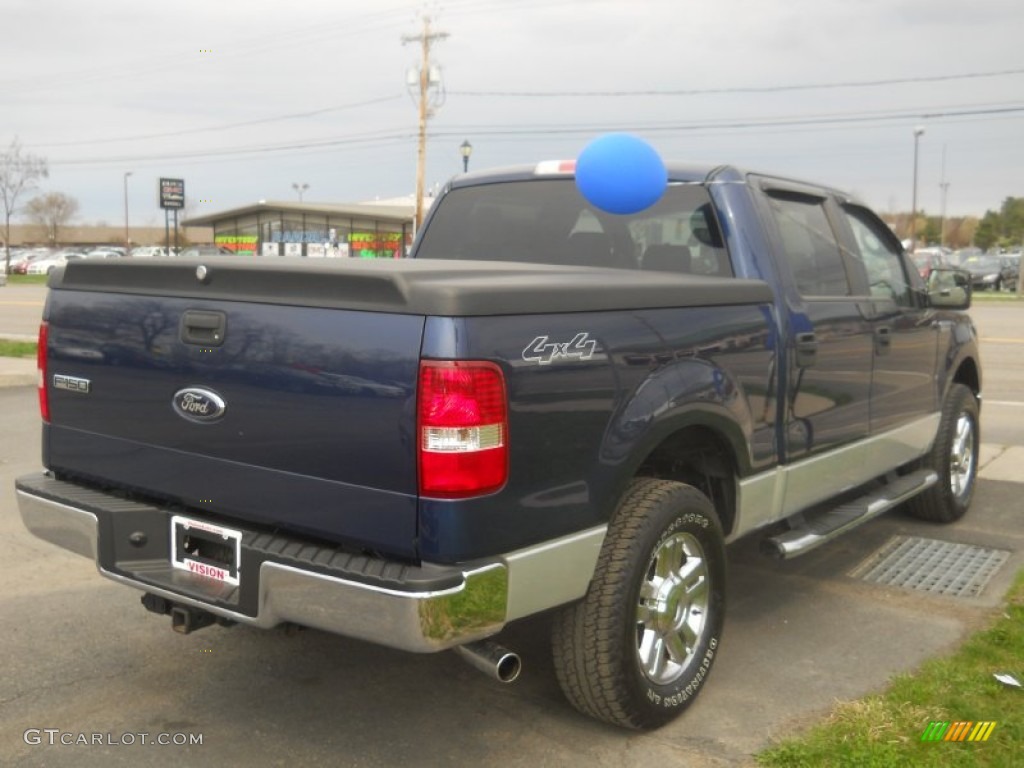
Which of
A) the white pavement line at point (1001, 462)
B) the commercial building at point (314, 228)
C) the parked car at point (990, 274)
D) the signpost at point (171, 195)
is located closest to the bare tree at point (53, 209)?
the commercial building at point (314, 228)

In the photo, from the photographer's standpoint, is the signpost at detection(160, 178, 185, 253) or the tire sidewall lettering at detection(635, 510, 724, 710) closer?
the tire sidewall lettering at detection(635, 510, 724, 710)

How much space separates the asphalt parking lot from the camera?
3.41 m

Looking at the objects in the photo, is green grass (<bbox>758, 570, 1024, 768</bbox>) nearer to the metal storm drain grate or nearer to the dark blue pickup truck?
the dark blue pickup truck

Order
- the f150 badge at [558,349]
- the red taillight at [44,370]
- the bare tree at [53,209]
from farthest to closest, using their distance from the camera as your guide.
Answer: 1. the bare tree at [53,209]
2. the red taillight at [44,370]
3. the f150 badge at [558,349]

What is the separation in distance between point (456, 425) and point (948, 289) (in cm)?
387

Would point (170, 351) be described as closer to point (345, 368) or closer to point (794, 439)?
point (345, 368)

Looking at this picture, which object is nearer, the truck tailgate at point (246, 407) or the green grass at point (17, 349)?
the truck tailgate at point (246, 407)

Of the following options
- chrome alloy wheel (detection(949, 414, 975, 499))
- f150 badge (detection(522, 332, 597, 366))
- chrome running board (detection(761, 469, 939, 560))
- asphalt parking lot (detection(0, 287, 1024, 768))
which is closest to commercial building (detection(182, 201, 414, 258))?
chrome alloy wheel (detection(949, 414, 975, 499))

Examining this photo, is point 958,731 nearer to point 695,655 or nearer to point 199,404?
point 695,655

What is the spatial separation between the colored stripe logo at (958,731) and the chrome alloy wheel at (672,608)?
2.63 ft

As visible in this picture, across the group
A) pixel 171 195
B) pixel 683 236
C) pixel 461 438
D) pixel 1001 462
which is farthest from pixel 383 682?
pixel 171 195

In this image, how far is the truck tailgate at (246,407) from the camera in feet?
9.45

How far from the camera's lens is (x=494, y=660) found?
3.04m

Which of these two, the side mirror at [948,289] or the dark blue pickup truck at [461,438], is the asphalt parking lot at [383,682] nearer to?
the dark blue pickup truck at [461,438]
